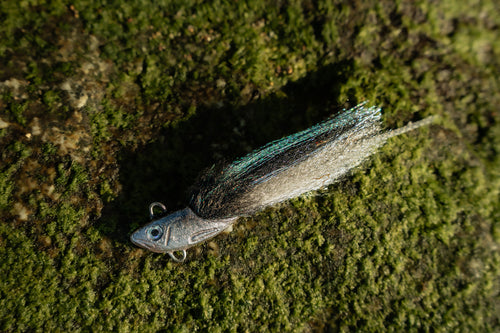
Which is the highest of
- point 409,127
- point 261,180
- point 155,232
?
point 155,232

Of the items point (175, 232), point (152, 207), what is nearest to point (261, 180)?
point (175, 232)

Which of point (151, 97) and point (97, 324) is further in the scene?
point (151, 97)

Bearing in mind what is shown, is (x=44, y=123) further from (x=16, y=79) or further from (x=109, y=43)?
(x=109, y=43)

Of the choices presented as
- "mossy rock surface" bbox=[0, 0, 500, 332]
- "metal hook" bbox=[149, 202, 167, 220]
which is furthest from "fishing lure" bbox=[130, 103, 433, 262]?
"mossy rock surface" bbox=[0, 0, 500, 332]

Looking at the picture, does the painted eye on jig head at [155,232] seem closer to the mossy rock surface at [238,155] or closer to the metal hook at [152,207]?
the metal hook at [152,207]

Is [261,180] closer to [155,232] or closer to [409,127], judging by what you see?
[155,232]

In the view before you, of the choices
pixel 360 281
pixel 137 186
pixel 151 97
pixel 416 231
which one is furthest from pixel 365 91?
pixel 137 186
